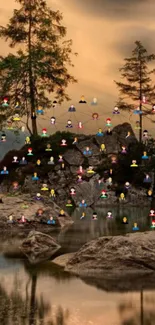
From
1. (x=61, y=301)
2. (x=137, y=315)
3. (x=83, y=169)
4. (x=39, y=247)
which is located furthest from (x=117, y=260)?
(x=83, y=169)

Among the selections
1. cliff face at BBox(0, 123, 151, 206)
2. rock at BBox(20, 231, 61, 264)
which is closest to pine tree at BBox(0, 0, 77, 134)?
cliff face at BBox(0, 123, 151, 206)

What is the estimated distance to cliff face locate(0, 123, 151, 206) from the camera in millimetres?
55062

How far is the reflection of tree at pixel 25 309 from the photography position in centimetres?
1005

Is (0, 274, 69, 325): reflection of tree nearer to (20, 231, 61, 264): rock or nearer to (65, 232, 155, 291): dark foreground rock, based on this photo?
(65, 232, 155, 291): dark foreground rock

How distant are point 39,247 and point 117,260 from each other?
5.13m

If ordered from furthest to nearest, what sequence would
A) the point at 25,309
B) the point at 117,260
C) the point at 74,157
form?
1. the point at 74,157
2. the point at 117,260
3. the point at 25,309

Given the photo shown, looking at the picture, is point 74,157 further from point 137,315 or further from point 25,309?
point 137,315

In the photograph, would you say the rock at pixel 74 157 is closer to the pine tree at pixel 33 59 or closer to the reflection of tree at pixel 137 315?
the pine tree at pixel 33 59

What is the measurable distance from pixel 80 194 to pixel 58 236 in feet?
98.6

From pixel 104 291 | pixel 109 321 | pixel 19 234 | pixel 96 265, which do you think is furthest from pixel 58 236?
pixel 109 321

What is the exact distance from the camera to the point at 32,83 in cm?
A: 5956

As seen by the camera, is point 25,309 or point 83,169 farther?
point 83,169

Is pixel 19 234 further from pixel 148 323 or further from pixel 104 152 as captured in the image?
pixel 104 152

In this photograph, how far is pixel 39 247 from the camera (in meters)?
19.9
